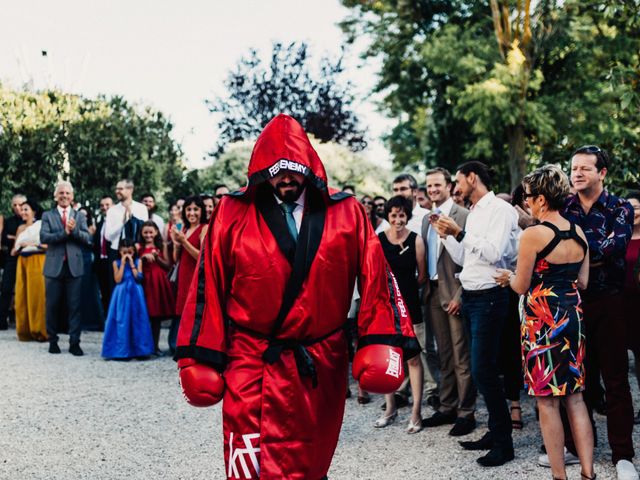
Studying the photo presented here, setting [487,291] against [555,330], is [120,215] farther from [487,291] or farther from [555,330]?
[555,330]

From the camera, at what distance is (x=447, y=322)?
6.59m

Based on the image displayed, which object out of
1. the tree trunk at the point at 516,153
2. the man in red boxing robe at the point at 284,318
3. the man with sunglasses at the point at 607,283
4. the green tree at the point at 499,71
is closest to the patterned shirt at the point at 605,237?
the man with sunglasses at the point at 607,283

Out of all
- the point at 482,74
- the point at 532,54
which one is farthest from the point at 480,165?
the point at 532,54

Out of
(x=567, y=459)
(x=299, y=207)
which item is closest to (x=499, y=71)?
(x=567, y=459)

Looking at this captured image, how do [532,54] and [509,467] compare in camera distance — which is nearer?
[509,467]

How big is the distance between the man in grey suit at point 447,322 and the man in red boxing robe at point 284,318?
273cm

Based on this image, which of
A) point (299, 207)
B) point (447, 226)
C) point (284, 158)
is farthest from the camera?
point (447, 226)

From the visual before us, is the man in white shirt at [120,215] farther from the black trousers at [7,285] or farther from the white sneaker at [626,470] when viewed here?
the white sneaker at [626,470]

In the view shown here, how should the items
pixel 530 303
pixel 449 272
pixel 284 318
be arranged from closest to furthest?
pixel 284 318 < pixel 530 303 < pixel 449 272

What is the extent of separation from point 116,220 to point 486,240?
733 centimetres

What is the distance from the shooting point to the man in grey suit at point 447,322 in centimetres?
620

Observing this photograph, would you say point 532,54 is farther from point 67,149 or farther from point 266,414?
point 266,414

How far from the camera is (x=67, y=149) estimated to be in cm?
1576

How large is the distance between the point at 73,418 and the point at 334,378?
4.11 metres
